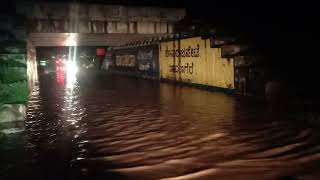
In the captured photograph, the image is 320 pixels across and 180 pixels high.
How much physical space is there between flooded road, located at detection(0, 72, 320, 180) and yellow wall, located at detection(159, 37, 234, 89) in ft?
18.9

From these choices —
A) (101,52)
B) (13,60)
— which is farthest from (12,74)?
(101,52)

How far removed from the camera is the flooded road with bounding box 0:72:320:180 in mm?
5469

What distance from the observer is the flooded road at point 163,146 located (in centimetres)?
547

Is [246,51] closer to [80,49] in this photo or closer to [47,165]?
[47,165]

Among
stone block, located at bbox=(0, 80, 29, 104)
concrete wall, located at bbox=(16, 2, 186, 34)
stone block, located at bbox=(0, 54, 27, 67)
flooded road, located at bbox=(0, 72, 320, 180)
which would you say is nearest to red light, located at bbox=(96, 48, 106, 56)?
concrete wall, located at bbox=(16, 2, 186, 34)

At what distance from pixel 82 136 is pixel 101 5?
38.6 ft

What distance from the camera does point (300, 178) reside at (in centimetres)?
500

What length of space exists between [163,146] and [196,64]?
14.1m

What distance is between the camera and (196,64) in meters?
20.6

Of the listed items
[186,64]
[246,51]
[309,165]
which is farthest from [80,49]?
[309,165]

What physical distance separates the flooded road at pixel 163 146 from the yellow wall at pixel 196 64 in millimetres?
5764

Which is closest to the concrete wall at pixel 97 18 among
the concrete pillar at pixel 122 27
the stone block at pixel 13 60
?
the concrete pillar at pixel 122 27

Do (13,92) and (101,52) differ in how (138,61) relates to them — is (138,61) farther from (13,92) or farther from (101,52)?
(13,92)

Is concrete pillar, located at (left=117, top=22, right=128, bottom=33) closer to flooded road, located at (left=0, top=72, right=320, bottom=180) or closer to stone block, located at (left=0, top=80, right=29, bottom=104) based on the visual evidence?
flooded road, located at (left=0, top=72, right=320, bottom=180)
